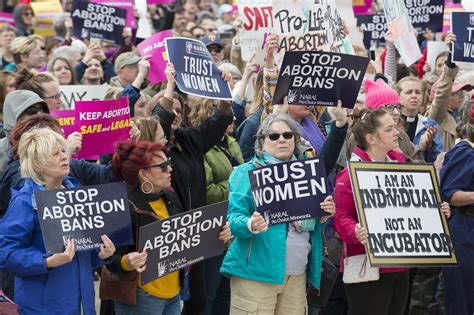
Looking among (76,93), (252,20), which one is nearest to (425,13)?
(252,20)

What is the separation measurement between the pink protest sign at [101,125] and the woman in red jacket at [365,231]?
66.3 inches

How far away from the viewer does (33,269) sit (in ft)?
18.7

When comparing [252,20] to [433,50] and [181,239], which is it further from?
[181,239]

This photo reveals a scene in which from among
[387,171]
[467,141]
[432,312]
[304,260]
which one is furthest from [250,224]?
[432,312]

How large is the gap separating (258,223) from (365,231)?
2.73 feet

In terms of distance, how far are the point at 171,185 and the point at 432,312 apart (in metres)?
2.76

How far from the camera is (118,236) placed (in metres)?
6.01

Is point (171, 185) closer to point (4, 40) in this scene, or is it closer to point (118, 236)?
point (118, 236)

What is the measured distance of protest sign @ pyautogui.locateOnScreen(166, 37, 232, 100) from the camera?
7758 mm

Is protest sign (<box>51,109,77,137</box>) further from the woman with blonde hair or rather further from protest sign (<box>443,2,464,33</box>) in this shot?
protest sign (<box>443,2,464,33</box>)

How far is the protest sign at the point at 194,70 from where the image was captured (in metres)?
7.76

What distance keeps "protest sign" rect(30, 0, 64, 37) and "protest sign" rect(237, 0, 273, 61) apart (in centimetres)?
691

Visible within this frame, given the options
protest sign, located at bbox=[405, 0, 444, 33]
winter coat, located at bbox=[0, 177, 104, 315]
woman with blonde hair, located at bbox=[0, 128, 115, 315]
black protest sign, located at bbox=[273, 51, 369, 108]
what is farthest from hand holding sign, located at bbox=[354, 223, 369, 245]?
protest sign, located at bbox=[405, 0, 444, 33]

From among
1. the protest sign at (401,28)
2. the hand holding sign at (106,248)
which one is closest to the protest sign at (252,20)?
the protest sign at (401,28)
